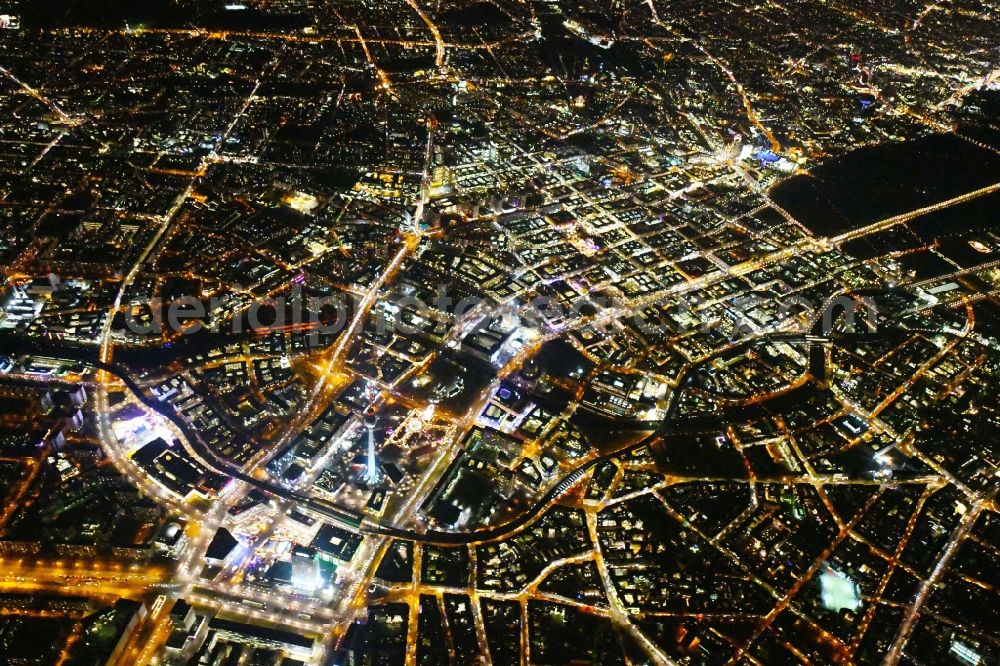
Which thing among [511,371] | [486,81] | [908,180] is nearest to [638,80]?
[486,81]

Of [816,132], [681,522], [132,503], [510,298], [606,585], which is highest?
[816,132]

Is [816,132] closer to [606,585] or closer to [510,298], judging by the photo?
[510,298]

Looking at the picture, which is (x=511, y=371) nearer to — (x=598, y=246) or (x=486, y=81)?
(x=598, y=246)

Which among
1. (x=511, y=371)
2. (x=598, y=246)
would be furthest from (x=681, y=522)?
(x=598, y=246)

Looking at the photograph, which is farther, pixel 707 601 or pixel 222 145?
pixel 222 145

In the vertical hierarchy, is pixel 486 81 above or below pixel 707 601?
above

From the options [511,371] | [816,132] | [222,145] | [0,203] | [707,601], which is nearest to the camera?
[707,601]

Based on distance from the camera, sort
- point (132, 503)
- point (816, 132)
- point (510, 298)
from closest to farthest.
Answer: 1. point (132, 503)
2. point (510, 298)
3. point (816, 132)
